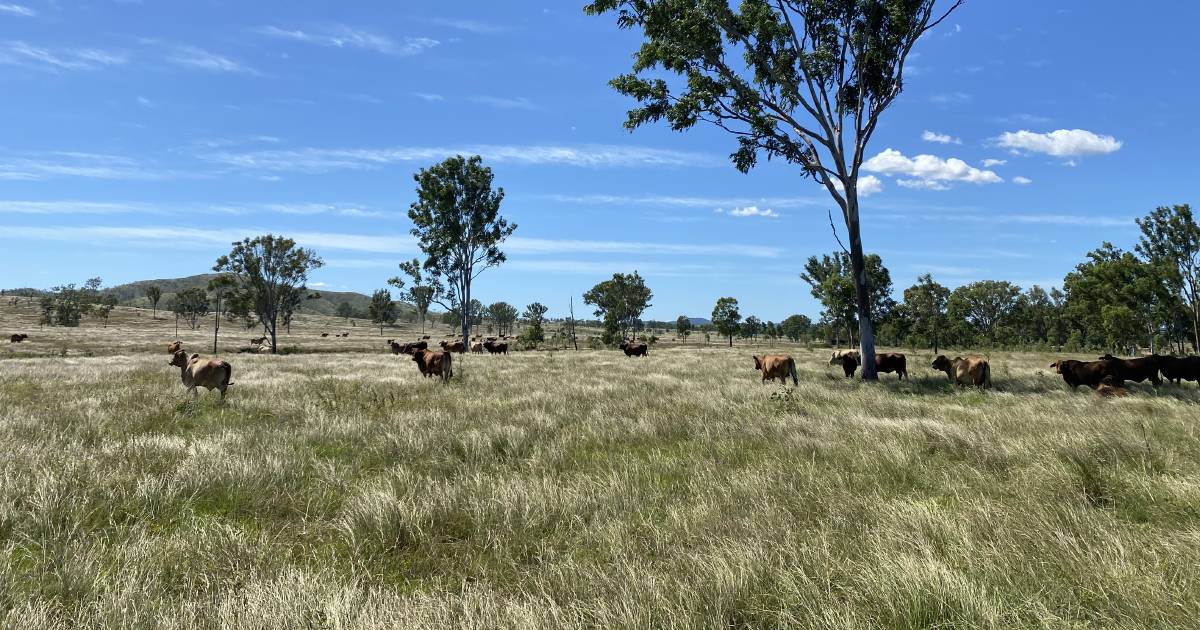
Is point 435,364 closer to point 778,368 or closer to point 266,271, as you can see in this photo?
point 778,368

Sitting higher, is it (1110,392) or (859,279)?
(859,279)

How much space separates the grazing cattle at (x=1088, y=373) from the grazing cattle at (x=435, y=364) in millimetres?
18068

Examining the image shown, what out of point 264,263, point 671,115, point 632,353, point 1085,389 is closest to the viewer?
point 1085,389

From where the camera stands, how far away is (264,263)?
4244cm

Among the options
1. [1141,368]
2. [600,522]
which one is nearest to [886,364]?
[1141,368]

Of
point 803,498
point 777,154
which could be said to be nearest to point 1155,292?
point 777,154

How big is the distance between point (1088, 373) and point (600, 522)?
1665 cm

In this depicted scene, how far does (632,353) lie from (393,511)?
3389 centimetres

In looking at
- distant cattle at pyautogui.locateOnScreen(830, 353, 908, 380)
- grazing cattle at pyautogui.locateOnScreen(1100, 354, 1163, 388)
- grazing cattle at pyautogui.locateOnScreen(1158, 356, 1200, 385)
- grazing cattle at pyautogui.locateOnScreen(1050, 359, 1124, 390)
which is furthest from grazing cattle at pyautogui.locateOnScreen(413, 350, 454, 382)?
grazing cattle at pyautogui.locateOnScreen(1158, 356, 1200, 385)

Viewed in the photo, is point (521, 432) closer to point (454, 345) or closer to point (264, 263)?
point (454, 345)

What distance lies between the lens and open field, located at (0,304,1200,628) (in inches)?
103

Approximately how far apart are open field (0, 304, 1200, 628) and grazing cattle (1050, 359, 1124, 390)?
20.0ft

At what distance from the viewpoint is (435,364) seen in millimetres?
16484

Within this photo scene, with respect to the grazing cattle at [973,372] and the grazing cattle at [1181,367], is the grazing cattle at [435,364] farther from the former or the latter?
the grazing cattle at [1181,367]
